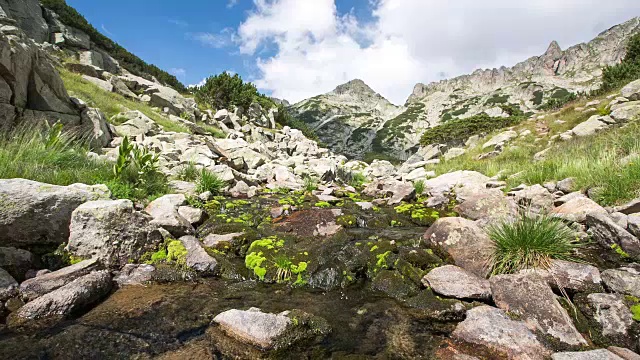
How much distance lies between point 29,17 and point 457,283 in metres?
52.4

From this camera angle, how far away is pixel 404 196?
467 inches

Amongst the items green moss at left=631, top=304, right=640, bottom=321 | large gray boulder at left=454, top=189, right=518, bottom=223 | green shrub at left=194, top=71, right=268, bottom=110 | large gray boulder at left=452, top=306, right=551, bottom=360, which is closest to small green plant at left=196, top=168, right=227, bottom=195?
large gray boulder at left=454, top=189, right=518, bottom=223

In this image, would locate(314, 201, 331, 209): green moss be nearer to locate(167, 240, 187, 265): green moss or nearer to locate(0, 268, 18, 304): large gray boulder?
locate(167, 240, 187, 265): green moss

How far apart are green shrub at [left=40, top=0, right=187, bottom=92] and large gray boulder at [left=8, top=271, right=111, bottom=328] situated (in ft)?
170

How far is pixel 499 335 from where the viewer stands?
3365 millimetres

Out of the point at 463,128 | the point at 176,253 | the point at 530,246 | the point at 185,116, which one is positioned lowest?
the point at 176,253

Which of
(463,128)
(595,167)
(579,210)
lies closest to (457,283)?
(579,210)

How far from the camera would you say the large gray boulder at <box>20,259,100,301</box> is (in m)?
4.02

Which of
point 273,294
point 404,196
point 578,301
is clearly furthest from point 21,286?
point 404,196

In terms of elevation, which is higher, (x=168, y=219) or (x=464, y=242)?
(x=168, y=219)

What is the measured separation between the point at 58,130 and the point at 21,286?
6.43 metres

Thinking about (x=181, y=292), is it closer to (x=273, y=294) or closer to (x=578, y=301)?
(x=273, y=294)

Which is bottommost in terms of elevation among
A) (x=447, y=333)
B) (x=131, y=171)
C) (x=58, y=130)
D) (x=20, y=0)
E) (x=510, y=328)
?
(x=447, y=333)

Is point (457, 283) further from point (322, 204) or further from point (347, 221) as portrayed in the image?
point (322, 204)
